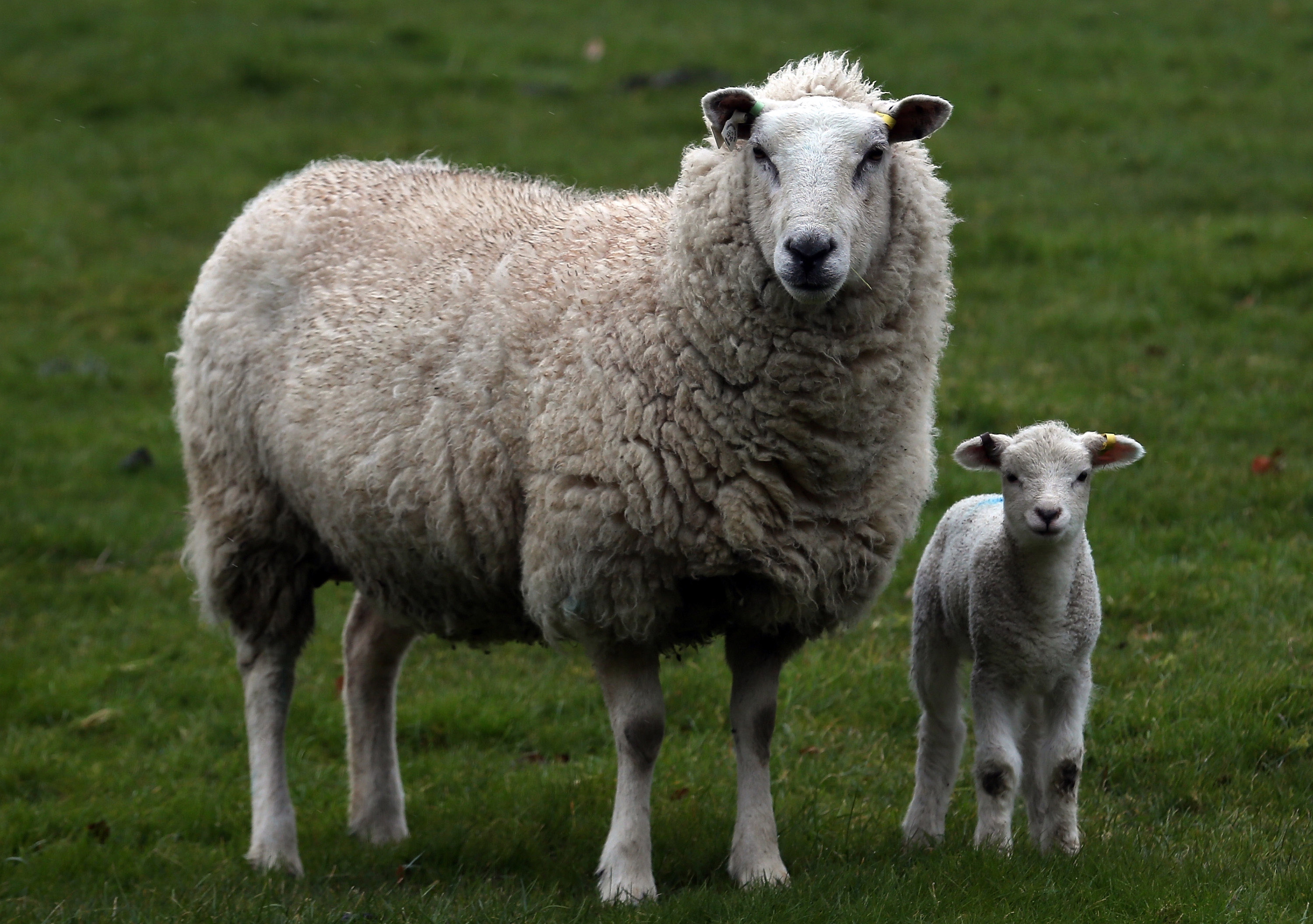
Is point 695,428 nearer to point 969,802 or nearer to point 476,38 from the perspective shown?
point 969,802

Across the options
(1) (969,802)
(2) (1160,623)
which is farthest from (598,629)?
(2) (1160,623)

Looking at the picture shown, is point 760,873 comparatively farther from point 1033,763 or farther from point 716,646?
point 716,646

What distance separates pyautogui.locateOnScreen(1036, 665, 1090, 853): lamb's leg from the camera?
4.24 m

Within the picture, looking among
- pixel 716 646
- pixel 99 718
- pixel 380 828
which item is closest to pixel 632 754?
pixel 380 828

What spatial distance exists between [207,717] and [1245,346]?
604 centimetres

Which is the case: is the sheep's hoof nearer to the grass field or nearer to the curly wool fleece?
the grass field

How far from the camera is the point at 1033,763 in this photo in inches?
175

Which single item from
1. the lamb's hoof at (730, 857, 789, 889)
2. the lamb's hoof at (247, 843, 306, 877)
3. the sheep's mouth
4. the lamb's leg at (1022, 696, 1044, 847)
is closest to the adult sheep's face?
the sheep's mouth

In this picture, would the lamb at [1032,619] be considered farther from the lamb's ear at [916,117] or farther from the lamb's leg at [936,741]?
the lamb's ear at [916,117]

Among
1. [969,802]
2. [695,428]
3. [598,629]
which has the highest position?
[695,428]

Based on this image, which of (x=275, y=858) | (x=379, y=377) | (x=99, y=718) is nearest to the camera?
(x=379, y=377)

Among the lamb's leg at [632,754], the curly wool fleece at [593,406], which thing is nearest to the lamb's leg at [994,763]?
the curly wool fleece at [593,406]

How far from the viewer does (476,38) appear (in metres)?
15.8

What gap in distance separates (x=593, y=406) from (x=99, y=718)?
11.1ft
